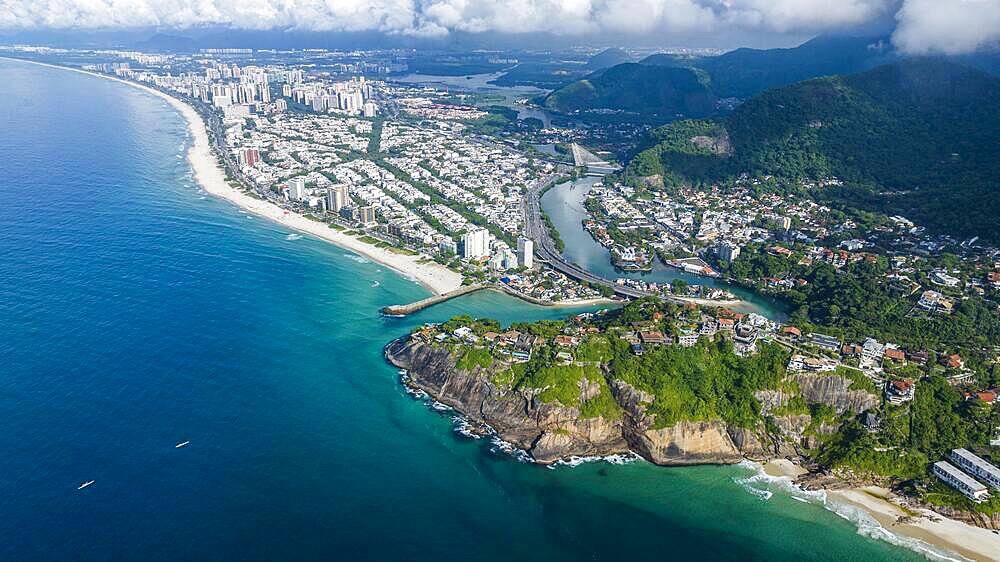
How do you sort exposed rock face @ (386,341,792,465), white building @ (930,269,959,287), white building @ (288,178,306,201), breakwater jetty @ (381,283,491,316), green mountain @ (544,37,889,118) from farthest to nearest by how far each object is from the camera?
green mountain @ (544,37,889,118) → white building @ (288,178,306,201) → white building @ (930,269,959,287) → breakwater jetty @ (381,283,491,316) → exposed rock face @ (386,341,792,465)

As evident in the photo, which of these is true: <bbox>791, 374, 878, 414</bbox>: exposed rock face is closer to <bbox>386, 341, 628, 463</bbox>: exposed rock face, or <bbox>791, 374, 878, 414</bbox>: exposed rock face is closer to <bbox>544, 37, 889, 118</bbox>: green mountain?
<bbox>386, 341, 628, 463</bbox>: exposed rock face

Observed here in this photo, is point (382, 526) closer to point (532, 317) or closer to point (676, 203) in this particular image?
point (532, 317)

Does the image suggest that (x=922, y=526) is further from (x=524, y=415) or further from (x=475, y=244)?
(x=475, y=244)

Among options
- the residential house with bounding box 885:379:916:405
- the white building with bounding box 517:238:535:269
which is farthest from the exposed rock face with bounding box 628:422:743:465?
the white building with bounding box 517:238:535:269

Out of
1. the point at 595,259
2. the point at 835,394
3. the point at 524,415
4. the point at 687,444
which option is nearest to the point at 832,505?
the point at 835,394

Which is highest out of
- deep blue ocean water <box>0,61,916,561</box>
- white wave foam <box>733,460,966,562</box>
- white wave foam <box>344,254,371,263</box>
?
white wave foam <box>733,460,966,562</box>

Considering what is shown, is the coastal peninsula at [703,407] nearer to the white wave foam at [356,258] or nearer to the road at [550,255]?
the road at [550,255]
